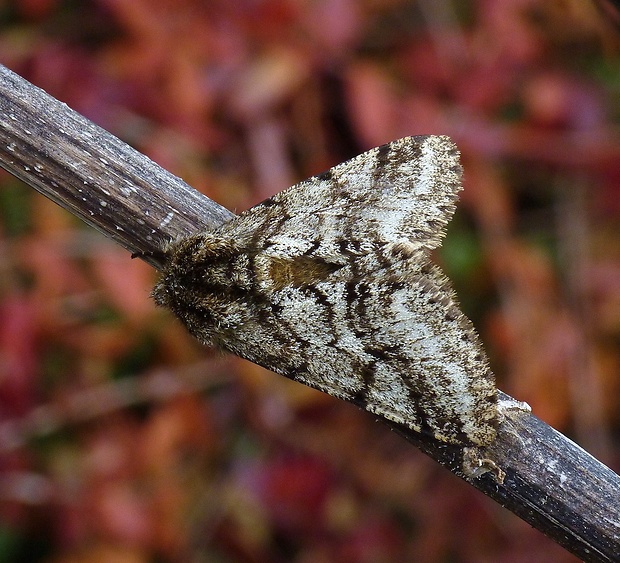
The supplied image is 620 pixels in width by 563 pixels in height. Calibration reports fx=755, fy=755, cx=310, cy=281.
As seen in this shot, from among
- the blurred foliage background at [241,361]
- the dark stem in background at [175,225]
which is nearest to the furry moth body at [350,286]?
the dark stem in background at [175,225]

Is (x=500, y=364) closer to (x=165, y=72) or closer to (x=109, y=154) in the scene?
(x=165, y=72)

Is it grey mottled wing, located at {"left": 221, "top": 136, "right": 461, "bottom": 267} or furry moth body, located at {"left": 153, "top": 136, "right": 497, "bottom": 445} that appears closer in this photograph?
furry moth body, located at {"left": 153, "top": 136, "right": 497, "bottom": 445}

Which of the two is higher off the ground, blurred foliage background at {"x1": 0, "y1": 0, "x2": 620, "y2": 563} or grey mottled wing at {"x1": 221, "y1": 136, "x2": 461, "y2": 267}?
grey mottled wing at {"x1": 221, "y1": 136, "x2": 461, "y2": 267}

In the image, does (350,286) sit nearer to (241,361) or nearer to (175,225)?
(175,225)

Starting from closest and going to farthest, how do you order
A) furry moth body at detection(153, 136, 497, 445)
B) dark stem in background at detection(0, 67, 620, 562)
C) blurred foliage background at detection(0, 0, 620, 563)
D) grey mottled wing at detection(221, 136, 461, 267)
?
dark stem in background at detection(0, 67, 620, 562), furry moth body at detection(153, 136, 497, 445), grey mottled wing at detection(221, 136, 461, 267), blurred foliage background at detection(0, 0, 620, 563)

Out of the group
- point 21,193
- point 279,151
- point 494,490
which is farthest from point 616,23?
point 21,193

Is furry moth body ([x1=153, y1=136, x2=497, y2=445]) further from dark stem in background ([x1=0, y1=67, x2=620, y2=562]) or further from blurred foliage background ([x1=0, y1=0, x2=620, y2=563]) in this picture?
blurred foliage background ([x1=0, y1=0, x2=620, y2=563])

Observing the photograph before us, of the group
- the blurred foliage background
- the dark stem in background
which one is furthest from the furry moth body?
the blurred foliage background
